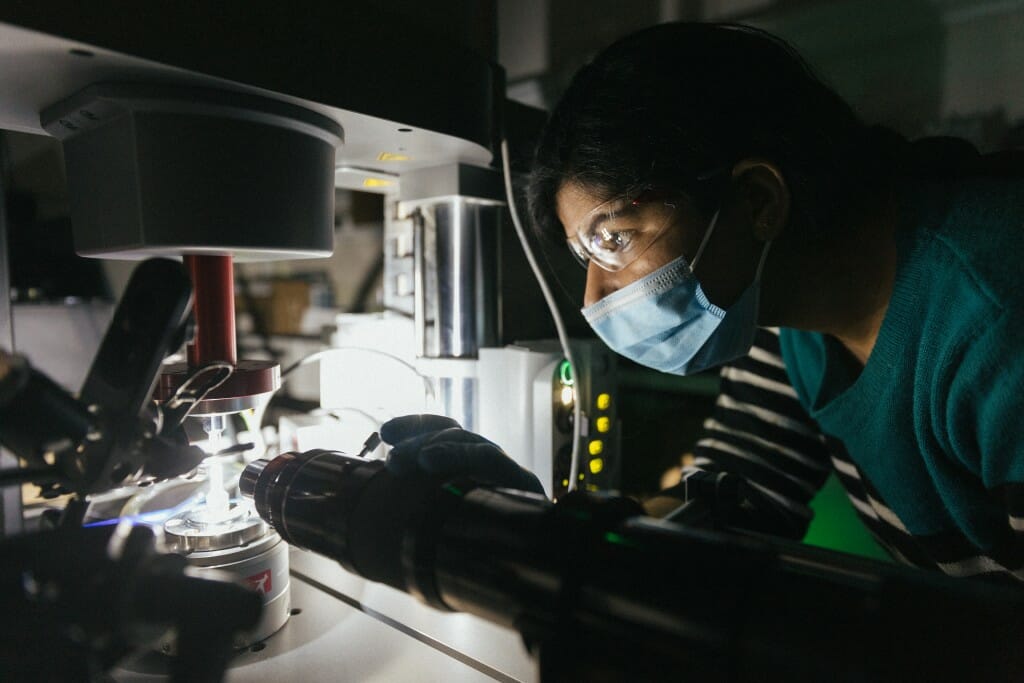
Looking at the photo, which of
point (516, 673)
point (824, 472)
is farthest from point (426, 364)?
point (824, 472)

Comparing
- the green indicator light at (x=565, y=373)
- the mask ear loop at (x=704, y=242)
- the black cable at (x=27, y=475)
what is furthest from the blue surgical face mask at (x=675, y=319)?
the black cable at (x=27, y=475)

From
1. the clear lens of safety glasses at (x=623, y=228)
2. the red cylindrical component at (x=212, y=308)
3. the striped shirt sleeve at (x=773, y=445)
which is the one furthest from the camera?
the striped shirt sleeve at (x=773, y=445)

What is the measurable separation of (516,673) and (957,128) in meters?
1.02

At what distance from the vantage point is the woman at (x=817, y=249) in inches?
24.7

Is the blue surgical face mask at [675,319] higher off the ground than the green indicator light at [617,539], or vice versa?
the blue surgical face mask at [675,319]

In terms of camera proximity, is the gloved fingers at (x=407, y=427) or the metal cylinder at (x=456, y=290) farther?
the metal cylinder at (x=456, y=290)

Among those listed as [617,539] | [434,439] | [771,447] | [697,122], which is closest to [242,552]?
[434,439]

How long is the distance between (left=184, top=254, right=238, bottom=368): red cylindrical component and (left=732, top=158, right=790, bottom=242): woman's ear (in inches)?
23.1

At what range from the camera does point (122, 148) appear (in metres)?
0.50

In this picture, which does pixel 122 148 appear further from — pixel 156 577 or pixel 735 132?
pixel 735 132

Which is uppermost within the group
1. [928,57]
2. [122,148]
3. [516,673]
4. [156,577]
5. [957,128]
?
[928,57]

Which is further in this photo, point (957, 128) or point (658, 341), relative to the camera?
point (957, 128)

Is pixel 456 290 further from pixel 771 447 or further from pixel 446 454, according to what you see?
pixel 771 447

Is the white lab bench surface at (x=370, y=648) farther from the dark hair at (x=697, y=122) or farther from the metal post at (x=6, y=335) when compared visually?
the dark hair at (x=697, y=122)
